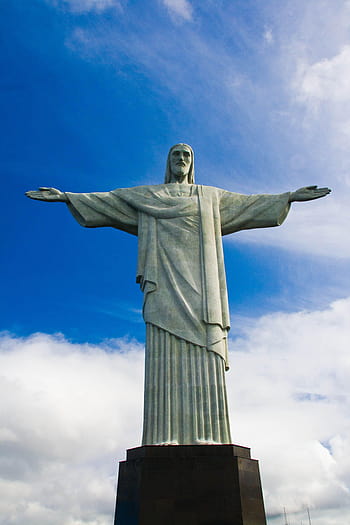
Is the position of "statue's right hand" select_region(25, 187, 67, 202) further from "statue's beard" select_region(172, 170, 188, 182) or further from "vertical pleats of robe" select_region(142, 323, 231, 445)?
"vertical pleats of robe" select_region(142, 323, 231, 445)

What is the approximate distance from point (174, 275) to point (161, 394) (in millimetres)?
2498

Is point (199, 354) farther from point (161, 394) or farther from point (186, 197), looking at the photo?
point (186, 197)

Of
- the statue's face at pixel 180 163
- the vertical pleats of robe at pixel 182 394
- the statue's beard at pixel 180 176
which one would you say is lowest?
the vertical pleats of robe at pixel 182 394

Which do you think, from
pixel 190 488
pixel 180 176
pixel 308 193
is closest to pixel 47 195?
pixel 180 176

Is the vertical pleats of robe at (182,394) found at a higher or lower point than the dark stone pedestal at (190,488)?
higher

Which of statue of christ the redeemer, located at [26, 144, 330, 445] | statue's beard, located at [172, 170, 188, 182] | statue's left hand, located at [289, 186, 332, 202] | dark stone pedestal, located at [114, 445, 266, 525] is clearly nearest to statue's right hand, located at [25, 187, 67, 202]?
statue of christ the redeemer, located at [26, 144, 330, 445]

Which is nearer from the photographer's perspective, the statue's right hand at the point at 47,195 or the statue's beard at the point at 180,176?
the statue's right hand at the point at 47,195

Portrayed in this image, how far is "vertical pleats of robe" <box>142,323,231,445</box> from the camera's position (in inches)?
330

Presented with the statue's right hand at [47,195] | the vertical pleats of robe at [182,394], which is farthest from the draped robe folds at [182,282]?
the statue's right hand at [47,195]

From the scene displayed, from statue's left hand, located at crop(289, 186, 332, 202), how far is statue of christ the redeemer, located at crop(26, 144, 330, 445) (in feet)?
0.08

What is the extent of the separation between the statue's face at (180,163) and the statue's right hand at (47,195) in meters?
2.77

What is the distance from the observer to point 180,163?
37.7 feet

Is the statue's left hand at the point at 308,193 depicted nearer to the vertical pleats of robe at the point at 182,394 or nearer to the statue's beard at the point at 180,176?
the statue's beard at the point at 180,176

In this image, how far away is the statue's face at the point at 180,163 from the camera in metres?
11.5
